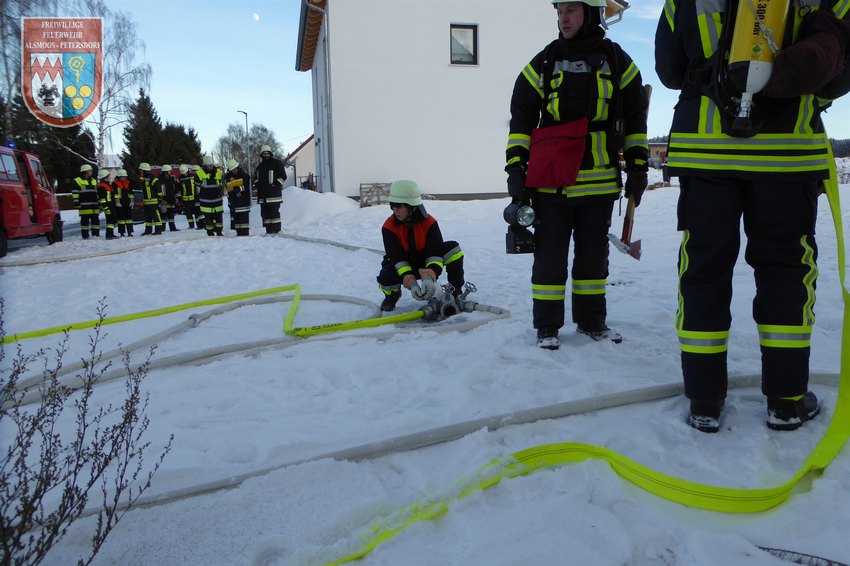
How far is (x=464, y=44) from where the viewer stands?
1712 centimetres

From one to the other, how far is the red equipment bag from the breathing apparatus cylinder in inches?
45.0

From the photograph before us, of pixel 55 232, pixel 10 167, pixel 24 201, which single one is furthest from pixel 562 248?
pixel 55 232

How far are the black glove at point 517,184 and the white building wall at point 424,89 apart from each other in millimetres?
13838

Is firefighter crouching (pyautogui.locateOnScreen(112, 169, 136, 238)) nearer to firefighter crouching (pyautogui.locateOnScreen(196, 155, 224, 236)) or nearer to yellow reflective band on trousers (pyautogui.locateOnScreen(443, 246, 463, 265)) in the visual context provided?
firefighter crouching (pyautogui.locateOnScreen(196, 155, 224, 236))

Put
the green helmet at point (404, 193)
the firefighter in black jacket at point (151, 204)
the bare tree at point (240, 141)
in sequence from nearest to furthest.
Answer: the green helmet at point (404, 193)
the firefighter in black jacket at point (151, 204)
the bare tree at point (240, 141)

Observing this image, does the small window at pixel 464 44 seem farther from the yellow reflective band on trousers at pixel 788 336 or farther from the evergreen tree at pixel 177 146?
the evergreen tree at pixel 177 146

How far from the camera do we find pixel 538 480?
1.85m

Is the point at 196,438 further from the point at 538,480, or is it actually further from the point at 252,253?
the point at 252,253

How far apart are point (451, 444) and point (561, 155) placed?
1.73 metres

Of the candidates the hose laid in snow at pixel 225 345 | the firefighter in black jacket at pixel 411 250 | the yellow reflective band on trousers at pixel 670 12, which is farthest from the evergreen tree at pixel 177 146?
the yellow reflective band on trousers at pixel 670 12

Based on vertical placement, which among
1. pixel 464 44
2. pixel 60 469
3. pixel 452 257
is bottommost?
pixel 60 469

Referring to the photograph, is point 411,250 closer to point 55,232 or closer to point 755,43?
point 755,43

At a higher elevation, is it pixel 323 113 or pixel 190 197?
pixel 323 113

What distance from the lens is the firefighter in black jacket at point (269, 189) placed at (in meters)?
11.8
